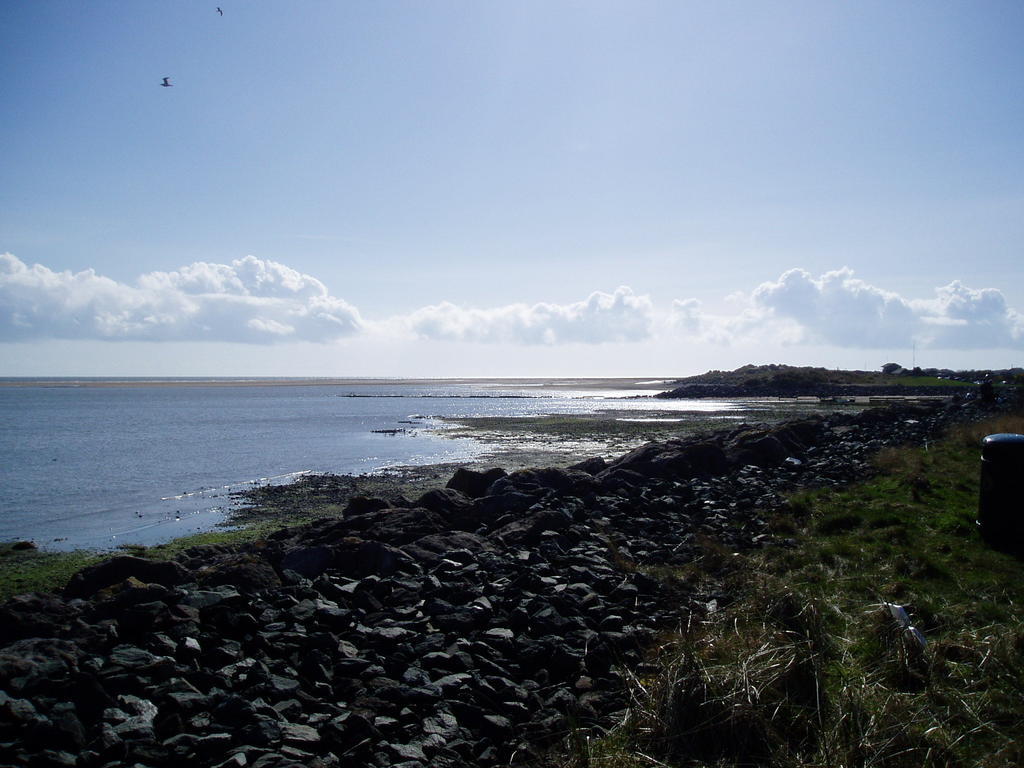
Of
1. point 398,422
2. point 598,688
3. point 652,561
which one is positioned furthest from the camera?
point 398,422

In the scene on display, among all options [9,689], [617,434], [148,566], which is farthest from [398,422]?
[9,689]

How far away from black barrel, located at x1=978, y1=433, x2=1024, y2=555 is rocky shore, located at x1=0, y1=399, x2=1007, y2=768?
3099 millimetres

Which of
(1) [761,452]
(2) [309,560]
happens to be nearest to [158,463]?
(2) [309,560]

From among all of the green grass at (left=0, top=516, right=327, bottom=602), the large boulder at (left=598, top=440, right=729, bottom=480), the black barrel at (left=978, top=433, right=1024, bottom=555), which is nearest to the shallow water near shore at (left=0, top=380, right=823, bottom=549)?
the green grass at (left=0, top=516, right=327, bottom=602)

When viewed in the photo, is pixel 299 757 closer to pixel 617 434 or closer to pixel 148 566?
pixel 148 566

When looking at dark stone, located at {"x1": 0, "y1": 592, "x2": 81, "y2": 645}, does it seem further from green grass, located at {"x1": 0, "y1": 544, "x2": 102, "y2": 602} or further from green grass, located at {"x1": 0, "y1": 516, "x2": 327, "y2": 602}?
green grass, located at {"x1": 0, "y1": 544, "x2": 102, "y2": 602}

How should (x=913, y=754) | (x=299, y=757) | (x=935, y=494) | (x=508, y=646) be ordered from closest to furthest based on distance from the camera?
(x=913, y=754)
(x=299, y=757)
(x=508, y=646)
(x=935, y=494)

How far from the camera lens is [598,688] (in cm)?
656

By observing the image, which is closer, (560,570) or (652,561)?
(560,570)

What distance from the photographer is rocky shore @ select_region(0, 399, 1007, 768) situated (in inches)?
215

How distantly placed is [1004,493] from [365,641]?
9.10 m

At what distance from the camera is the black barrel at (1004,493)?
31.7ft

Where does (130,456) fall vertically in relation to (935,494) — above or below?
below

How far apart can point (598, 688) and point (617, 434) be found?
118 ft
